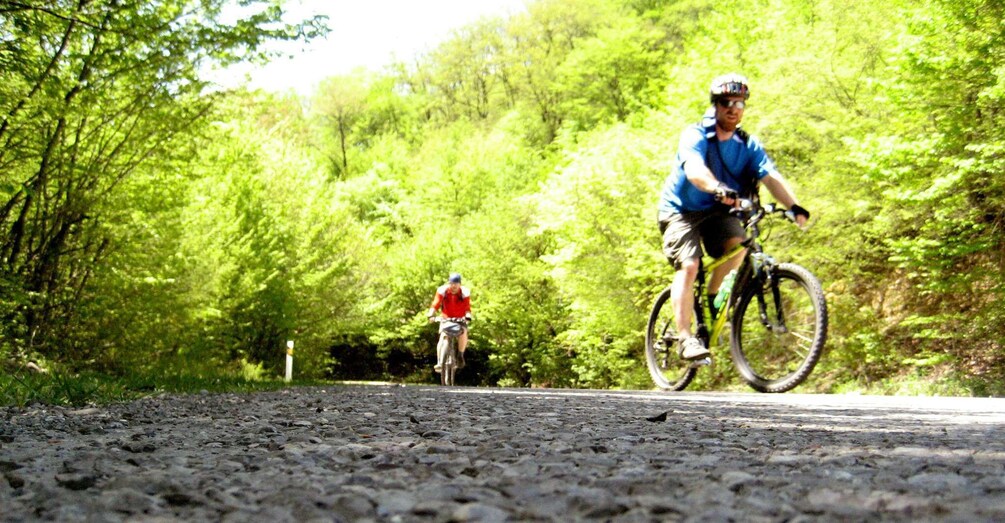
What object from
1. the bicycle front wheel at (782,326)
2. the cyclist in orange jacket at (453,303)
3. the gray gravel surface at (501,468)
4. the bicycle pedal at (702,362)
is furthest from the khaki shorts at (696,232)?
the cyclist in orange jacket at (453,303)

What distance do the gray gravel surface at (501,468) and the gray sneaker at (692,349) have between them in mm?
3063

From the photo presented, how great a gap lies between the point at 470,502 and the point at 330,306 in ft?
89.0

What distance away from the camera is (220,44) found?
8.42m

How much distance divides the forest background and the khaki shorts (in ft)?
13.6

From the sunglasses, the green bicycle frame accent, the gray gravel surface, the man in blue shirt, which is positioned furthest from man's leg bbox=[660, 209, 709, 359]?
the gray gravel surface

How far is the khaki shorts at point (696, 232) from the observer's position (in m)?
Answer: 7.30

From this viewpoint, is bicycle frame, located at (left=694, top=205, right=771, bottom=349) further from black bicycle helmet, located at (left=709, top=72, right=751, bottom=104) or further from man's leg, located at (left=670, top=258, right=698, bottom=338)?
black bicycle helmet, located at (left=709, top=72, right=751, bottom=104)

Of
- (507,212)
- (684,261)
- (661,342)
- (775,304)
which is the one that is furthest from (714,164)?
(507,212)

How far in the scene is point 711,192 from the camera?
6.71m

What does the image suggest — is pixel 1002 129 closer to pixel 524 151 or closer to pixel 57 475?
pixel 57 475

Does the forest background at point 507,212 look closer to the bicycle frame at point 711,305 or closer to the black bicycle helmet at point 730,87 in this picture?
the bicycle frame at point 711,305

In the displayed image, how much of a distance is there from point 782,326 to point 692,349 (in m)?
0.81

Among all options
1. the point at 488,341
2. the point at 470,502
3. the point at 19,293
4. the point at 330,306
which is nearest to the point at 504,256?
the point at 488,341

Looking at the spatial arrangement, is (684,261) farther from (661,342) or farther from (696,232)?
(661,342)
